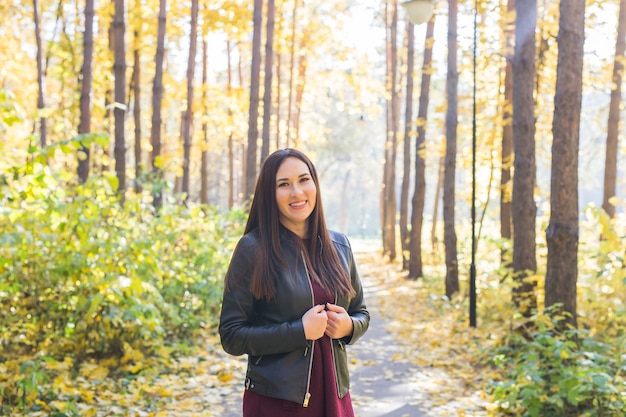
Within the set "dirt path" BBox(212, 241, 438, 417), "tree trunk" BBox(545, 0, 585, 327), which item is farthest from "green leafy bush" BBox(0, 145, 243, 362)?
"tree trunk" BBox(545, 0, 585, 327)

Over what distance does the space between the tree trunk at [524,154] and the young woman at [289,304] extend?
6003mm

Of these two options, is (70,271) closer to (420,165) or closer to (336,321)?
(336,321)

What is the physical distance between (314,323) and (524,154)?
6.93 m

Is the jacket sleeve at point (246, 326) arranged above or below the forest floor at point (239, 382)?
above

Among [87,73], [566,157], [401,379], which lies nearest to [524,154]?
[566,157]

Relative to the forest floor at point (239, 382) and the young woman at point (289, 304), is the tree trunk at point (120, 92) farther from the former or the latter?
the young woman at point (289, 304)

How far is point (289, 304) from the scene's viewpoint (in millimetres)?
2746

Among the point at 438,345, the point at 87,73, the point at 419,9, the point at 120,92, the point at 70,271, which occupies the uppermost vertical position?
the point at 419,9

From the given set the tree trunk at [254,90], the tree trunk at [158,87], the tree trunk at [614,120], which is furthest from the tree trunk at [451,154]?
the tree trunk at [158,87]

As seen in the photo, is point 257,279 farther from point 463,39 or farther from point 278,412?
point 463,39

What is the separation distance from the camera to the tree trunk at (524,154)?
848cm

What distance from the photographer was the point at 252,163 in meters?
15.9

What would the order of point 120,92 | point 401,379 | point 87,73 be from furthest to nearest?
point 87,73 → point 120,92 → point 401,379

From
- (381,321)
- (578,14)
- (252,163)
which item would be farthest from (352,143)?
(578,14)
